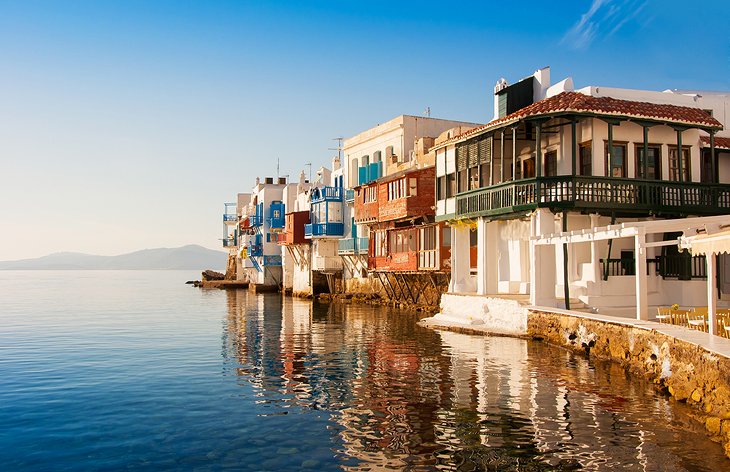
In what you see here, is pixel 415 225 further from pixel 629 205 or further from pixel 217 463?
pixel 217 463

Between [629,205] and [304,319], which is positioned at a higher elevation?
[629,205]

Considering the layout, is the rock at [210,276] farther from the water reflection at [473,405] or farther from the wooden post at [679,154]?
the wooden post at [679,154]

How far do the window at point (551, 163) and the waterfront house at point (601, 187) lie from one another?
9 centimetres

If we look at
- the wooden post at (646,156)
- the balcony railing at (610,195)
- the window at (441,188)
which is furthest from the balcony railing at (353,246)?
the wooden post at (646,156)

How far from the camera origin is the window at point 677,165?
29516mm

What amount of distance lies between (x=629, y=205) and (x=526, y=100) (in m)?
10.0

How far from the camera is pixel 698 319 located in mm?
20141

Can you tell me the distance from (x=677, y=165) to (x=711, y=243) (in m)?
14.7

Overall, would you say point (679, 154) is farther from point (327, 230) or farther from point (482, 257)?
point (327, 230)

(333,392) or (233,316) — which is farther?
(233,316)

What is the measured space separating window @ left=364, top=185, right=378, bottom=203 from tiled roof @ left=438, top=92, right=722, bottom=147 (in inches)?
789

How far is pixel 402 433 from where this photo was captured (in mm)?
13438

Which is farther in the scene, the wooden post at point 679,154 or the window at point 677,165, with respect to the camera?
the window at point 677,165

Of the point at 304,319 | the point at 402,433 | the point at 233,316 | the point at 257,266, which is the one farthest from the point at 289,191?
the point at 402,433
